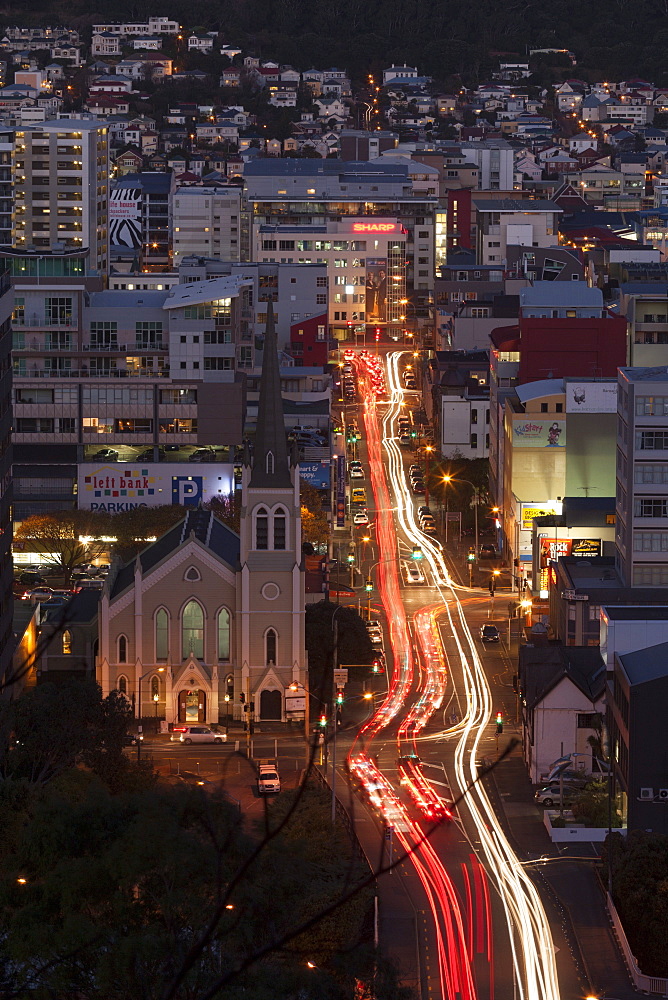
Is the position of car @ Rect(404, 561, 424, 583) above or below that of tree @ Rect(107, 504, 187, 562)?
below

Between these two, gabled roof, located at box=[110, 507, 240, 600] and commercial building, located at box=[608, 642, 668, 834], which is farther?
gabled roof, located at box=[110, 507, 240, 600]

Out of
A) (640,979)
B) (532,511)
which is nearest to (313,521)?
(532,511)

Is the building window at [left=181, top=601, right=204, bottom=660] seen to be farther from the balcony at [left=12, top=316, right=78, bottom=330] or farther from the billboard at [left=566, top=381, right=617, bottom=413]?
the balcony at [left=12, top=316, right=78, bottom=330]

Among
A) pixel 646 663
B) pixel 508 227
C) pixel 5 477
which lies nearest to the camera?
pixel 646 663

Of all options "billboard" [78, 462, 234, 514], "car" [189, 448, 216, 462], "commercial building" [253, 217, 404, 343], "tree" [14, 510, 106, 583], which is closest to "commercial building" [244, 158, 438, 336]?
"commercial building" [253, 217, 404, 343]

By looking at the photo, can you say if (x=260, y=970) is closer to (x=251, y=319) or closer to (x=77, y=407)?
(x=77, y=407)

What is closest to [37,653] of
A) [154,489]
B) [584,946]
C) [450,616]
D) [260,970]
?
[260,970]

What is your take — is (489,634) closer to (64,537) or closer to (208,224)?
(64,537)
